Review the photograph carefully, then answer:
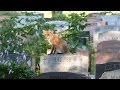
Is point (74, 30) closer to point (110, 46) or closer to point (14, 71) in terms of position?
point (110, 46)

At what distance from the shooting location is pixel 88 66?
4926 millimetres

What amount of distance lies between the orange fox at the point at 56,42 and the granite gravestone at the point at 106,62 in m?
0.37

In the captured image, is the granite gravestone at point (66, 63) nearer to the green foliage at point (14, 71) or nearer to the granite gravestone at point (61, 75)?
the granite gravestone at point (61, 75)

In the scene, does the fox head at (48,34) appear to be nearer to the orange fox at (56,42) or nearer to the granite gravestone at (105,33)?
the orange fox at (56,42)

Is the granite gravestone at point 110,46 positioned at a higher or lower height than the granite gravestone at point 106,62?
higher

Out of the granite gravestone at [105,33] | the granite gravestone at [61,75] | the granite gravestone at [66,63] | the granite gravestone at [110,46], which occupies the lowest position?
the granite gravestone at [61,75]

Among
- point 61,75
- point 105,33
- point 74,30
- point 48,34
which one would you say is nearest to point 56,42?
point 48,34

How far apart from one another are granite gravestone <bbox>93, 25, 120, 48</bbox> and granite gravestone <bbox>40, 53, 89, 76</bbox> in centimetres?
21

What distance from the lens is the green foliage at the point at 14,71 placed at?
493 centimetres

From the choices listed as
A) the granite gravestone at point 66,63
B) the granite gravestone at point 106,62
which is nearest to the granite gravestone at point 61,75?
the granite gravestone at point 66,63
